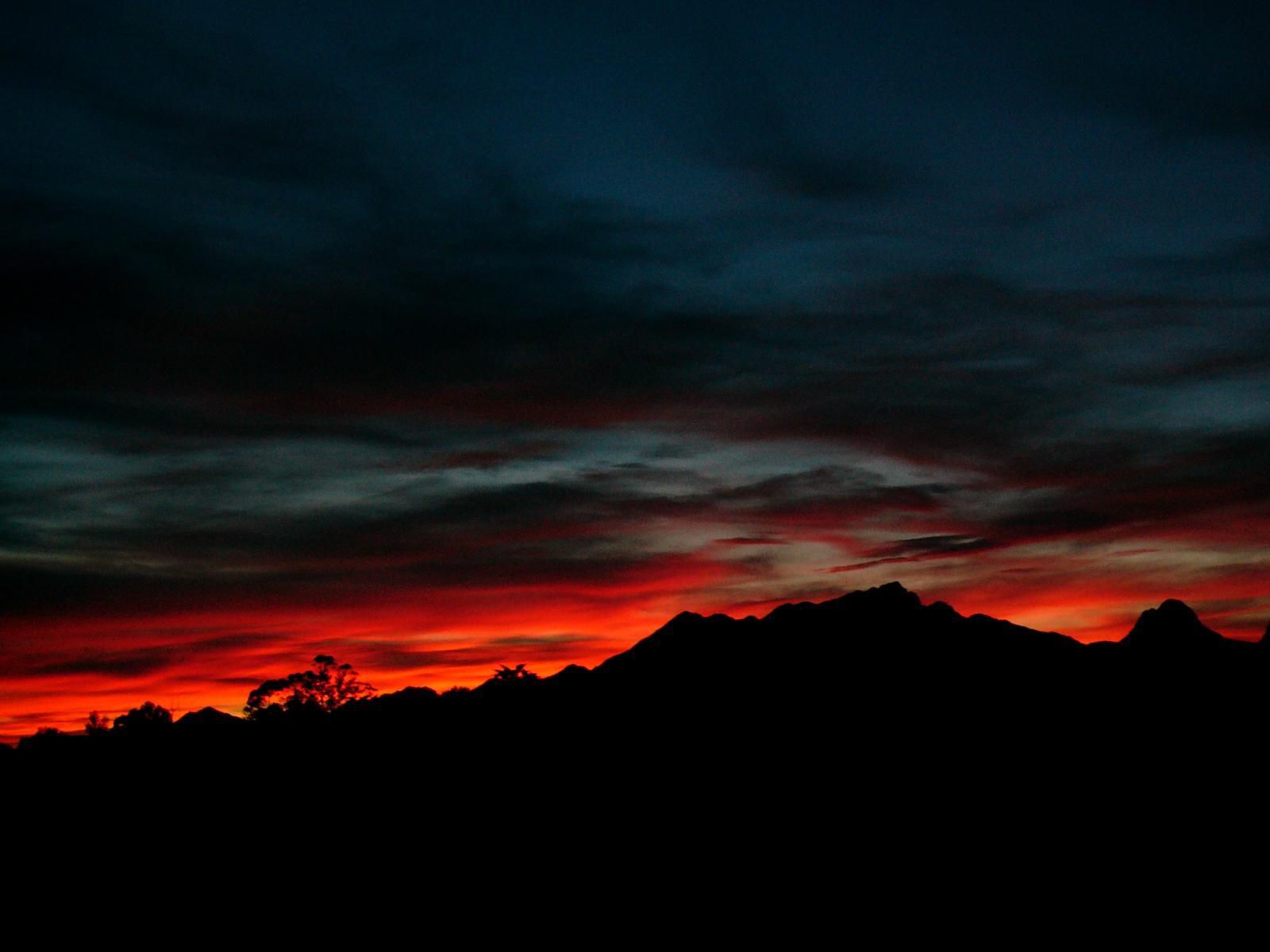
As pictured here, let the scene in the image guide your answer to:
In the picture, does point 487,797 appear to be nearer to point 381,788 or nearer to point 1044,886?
point 381,788

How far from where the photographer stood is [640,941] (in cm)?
5931

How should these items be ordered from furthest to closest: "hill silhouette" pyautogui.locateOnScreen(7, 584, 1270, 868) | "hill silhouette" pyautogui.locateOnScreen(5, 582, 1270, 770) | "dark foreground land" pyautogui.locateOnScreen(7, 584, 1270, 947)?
"hill silhouette" pyautogui.locateOnScreen(5, 582, 1270, 770) → "hill silhouette" pyautogui.locateOnScreen(7, 584, 1270, 868) → "dark foreground land" pyautogui.locateOnScreen(7, 584, 1270, 947)

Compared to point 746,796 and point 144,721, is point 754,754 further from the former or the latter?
point 144,721

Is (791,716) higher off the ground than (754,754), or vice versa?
(791,716)

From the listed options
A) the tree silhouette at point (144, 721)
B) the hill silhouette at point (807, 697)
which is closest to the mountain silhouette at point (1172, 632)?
the hill silhouette at point (807, 697)

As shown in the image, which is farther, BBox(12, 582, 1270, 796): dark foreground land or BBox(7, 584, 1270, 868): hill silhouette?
BBox(12, 582, 1270, 796): dark foreground land

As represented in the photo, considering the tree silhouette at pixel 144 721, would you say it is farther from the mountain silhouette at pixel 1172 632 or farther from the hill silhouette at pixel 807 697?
the mountain silhouette at pixel 1172 632

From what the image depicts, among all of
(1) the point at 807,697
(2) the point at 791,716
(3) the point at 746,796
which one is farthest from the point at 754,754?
(1) the point at 807,697

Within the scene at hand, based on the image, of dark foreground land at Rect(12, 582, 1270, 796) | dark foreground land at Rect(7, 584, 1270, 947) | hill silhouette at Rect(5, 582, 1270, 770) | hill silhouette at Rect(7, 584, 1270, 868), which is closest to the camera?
dark foreground land at Rect(7, 584, 1270, 947)

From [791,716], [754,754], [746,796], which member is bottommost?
[746,796]

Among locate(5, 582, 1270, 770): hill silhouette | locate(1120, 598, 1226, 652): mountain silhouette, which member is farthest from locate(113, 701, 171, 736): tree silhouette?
locate(1120, 598, 1226, 652): mountain silhouette

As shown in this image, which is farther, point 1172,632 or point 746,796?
point 1172,632

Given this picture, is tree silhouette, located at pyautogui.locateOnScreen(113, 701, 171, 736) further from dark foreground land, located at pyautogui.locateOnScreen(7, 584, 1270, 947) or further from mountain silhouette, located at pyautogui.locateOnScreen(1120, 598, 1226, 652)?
mountain silhouette, located at pyautogui.locateOnScreen(1120, 598, 1226, 652)

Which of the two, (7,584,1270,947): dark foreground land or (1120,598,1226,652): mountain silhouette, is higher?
(1120,598,1226,652): mountain silhouette
